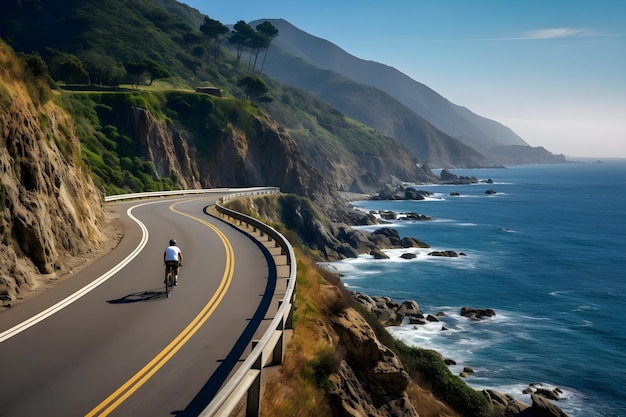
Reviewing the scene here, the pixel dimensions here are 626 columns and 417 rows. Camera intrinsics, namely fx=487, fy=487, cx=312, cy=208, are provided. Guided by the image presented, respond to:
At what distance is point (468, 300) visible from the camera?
43.5 meters

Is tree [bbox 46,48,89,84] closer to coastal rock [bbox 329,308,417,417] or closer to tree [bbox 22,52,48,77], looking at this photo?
tree [bbox 22,52,48,77]

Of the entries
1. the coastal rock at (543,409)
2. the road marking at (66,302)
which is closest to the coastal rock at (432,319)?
the coastal rock at (543,409)

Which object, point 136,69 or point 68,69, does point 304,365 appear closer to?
point 68,69

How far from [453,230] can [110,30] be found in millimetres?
99904

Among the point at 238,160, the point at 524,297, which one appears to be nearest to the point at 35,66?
the point at 524,297

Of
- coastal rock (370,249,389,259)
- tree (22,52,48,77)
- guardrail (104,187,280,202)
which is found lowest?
coastal rock (370,249,389,259)

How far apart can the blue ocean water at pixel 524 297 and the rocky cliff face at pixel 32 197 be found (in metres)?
22.0

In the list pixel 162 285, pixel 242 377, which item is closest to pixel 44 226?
pixel 162 285

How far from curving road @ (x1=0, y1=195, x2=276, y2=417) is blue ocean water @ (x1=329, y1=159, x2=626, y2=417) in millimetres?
18895

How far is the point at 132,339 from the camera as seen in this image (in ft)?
34.1

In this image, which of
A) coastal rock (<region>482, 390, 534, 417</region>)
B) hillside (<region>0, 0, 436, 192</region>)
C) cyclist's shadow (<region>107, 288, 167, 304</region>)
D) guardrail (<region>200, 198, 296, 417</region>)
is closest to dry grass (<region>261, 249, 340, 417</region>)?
guardrail (<region>200, 198, 296, 417</region>)

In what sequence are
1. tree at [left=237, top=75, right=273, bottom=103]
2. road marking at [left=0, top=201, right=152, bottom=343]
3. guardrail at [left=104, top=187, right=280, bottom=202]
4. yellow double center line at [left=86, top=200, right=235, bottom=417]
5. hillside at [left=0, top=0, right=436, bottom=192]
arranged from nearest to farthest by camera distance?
1. yellow double center line at [left=86, top=200, right=235, bottom=417]
2. road marking at [left=0, top=201, right=152, bottom=343]
3. guardrail at [left=104, top=187, right=280, bottom=202]
4. tree at [left=237, top=75, right=273, bottom=103]
5. hillside at [left=0, top=0, right=436, bottom=192]

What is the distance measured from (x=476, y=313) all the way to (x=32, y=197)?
33.6 m

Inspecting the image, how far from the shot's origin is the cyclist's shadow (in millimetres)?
13376
